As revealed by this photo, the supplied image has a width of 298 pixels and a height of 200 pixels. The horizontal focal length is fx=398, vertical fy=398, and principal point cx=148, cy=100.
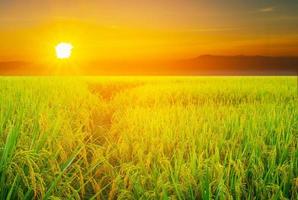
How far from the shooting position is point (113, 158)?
404 centimetres

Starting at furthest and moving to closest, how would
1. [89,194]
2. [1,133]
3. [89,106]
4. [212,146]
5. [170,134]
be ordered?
[89,106]
[170,134]
[212,146]
[1,133]
[89,194]

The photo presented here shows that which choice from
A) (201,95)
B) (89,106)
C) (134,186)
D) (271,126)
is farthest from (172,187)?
(201,95)

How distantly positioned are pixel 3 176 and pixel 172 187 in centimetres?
107

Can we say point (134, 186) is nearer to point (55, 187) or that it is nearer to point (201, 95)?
point (55, 187)

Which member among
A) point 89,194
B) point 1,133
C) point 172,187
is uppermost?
point 1,133

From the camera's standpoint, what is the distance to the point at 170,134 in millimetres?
4562

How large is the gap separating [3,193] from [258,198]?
1.75 metres

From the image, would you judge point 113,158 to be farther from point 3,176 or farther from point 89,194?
point 3,176

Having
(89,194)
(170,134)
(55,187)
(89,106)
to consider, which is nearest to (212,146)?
(170,134)

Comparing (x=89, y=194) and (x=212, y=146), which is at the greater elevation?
(x=212, y=146)

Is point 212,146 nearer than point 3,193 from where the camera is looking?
No

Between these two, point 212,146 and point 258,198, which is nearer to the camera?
point 258,198

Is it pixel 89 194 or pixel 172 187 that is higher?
pixel 172 187

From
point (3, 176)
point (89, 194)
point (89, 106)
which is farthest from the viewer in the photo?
point (89, 106)
